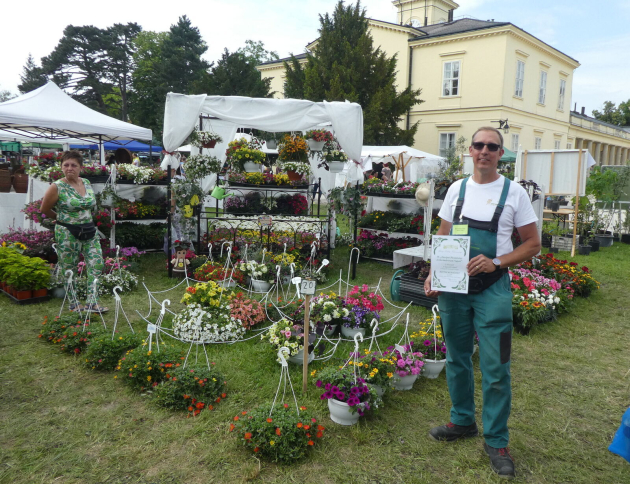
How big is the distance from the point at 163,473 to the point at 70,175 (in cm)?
383

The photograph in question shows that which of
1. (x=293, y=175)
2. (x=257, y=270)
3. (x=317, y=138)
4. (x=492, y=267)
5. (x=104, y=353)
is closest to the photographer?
(x=492, y=267)

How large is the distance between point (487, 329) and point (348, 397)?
4.04 ft

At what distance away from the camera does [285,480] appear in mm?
2877

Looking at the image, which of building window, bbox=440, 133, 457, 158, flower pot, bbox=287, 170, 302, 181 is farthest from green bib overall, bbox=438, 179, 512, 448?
building window, bbox=440, 133, 457, 158

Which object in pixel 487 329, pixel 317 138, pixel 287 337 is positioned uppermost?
pixel 317 138

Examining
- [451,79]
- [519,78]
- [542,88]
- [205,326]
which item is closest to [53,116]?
[205,326]

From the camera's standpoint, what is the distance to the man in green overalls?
280 centimetres

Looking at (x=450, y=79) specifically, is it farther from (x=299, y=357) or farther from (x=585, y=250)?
(x=299, y=357)

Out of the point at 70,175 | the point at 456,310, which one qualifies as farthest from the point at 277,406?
the point at 70,175

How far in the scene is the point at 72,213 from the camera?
5.32m

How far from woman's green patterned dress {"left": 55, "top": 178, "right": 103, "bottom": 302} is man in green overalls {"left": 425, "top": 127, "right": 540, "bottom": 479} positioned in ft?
14.6

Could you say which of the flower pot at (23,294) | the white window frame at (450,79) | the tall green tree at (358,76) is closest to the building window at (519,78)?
the white window frame at (450,79)

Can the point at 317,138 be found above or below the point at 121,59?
below

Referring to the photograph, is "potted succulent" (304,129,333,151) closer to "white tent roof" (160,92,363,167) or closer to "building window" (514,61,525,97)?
"white tent roof" (160,92,363,167)
